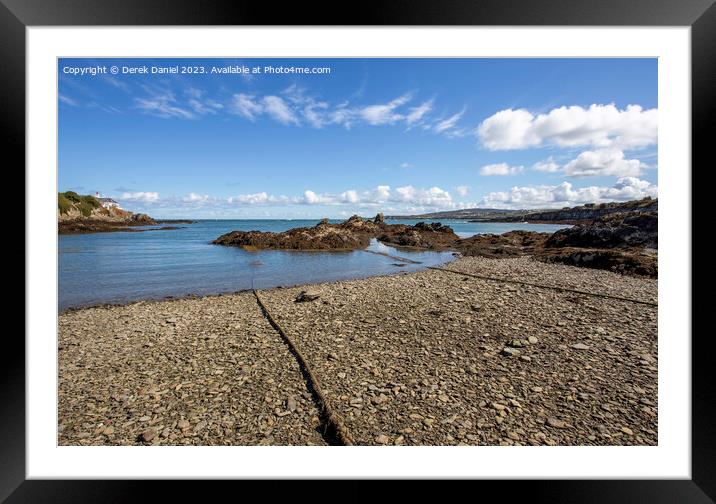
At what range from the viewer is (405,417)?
10.4 ft

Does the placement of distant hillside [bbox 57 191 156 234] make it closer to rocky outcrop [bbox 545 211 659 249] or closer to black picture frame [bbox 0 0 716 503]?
black picture frame [bbox 0 0 716 503]

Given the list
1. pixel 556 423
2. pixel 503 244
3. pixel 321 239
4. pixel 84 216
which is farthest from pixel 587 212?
pixel 84 216

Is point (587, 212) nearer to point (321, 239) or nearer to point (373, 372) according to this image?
point (321, 239)

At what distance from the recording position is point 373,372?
13.7 feet

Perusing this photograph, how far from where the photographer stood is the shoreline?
305cm

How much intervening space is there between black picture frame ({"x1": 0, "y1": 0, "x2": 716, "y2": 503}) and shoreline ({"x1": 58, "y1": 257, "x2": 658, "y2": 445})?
400mm
